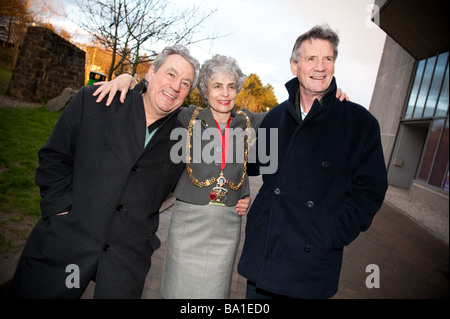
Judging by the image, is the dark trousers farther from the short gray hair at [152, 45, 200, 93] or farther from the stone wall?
the stone wall

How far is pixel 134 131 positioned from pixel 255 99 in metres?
33.8

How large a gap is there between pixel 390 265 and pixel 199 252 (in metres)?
4.85

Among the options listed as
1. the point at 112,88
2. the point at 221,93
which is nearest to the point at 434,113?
the point at 221,93

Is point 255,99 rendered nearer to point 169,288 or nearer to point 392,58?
point 392,58

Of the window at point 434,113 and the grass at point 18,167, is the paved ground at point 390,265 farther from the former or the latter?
the window at point 434,113

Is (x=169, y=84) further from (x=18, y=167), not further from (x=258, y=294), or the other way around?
(x=18, y=167)

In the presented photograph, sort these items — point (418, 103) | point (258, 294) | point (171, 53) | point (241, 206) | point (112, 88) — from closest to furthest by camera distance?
point (112, 88)
point (258, 294)
point (171, 53)
point (241, 206)
point (418, 103)

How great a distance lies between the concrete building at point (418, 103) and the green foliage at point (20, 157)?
32.0ft

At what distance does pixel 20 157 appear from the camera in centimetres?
547

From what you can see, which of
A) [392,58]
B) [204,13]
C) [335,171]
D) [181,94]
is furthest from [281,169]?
[392,58]

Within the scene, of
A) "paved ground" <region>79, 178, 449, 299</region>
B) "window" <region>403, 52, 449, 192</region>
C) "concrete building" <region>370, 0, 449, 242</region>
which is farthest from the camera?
"window" <region>403, 52, 449, 192</region>

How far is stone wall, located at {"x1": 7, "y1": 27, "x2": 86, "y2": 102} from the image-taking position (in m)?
11.7
